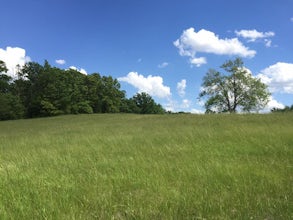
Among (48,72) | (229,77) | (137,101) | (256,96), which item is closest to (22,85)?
(48,72)

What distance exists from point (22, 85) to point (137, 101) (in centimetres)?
4267

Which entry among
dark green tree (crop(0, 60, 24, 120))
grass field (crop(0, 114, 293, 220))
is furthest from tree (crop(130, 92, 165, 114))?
grass field (crop(0, 114, 293, 220))

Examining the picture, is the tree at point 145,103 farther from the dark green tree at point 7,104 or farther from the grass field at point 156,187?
the grass field at point 156,187

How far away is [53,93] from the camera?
63.2 metres

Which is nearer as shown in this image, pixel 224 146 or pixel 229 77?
pixel 224 146

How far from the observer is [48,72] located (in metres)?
67.3

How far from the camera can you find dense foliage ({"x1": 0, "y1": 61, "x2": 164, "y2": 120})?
2408 inches

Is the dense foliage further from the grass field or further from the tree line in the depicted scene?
the grass field

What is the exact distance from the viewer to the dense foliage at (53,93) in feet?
201

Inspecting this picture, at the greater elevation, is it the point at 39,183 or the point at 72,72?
the point at 72,72

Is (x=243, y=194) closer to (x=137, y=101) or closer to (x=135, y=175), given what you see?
(x=135, y=175)

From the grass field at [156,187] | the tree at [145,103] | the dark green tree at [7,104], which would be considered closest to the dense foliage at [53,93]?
the dark green tree at [7,104]

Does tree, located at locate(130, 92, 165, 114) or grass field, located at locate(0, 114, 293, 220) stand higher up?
tree, located at locate(130, 92, 165, 114)

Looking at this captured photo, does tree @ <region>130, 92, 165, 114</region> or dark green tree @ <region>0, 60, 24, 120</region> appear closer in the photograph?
dark green tree @ <region>0, 60, 24, 120</region>
